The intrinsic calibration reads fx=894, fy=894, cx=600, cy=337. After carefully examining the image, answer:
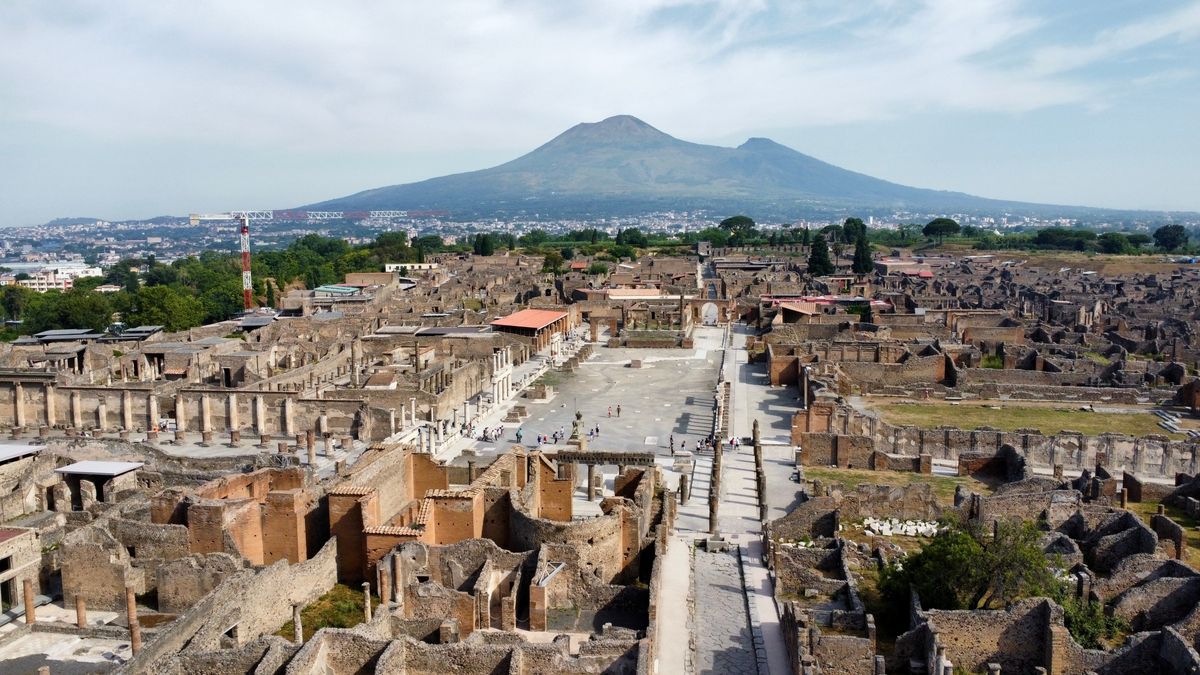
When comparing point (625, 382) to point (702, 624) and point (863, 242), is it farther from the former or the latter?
point (863, 242)

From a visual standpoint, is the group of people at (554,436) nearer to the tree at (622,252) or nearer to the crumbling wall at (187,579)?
the crumbling wall at (187,579)

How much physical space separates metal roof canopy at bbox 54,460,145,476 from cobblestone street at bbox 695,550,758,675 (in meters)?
19.4

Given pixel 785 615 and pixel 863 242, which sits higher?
pixel 863 242

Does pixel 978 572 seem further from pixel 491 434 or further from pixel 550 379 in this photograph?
pixel 550 379

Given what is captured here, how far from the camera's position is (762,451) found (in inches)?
1544

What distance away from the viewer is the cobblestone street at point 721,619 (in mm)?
20766

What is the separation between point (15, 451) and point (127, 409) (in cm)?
1182

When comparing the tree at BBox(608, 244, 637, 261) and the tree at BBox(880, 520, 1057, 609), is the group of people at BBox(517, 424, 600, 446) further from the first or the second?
the tree at BBox(608, 244, 637, 261)

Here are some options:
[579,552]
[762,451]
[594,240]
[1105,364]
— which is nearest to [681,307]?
[1105,364]

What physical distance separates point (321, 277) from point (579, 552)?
331 ft

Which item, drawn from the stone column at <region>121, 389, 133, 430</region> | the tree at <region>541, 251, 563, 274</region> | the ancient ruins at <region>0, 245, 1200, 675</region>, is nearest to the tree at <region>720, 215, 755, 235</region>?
the tree at <region>541, 251, 563, 274</region>

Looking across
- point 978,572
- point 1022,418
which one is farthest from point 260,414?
point 1022,418

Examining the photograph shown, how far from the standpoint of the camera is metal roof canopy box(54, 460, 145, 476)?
2978 cm

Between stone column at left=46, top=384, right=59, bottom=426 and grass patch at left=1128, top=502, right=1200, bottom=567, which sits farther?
stone column at left=46, top=384, right=59, bottom=426
